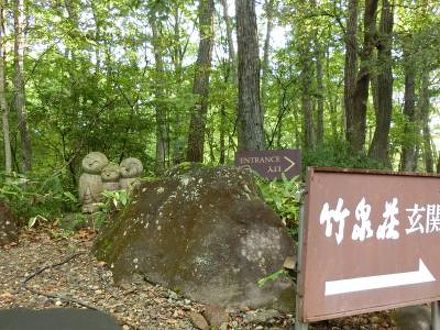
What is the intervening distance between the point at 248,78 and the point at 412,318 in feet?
16.5

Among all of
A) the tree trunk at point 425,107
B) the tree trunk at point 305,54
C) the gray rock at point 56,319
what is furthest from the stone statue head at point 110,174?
the tree trunk at point 425,107

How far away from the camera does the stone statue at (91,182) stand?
6375 millimetres

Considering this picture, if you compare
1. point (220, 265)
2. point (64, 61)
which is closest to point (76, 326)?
point (220, 265)

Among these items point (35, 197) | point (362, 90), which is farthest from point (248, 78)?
point (35, 197)

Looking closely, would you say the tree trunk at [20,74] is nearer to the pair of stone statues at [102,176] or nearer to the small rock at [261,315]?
the pair of stone statues at [102,176]

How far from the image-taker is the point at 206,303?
3154mm

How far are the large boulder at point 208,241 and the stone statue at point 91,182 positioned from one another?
267 cm

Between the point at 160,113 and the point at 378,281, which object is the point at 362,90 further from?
the point at 378,281

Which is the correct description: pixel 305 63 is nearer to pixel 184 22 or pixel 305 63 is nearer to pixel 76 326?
pixel 184 22

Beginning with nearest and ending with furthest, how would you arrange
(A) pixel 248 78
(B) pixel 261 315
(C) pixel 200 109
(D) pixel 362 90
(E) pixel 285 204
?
(B) pixel 261 315 → (E) pixel 285 204 → (A) pixel 248 78 → (C) pixel 200 109 → (D) pixel 362 90

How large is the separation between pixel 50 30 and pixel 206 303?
5652 millimetres

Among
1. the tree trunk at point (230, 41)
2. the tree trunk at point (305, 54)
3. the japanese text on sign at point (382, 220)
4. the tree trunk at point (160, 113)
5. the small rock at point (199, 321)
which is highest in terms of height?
the tree trunk at point (230, 41)

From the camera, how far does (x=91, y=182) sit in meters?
6.46

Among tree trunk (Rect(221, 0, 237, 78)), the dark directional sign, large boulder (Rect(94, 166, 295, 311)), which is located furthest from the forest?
tree trunk (Rect(221, 0, 237, 78))
